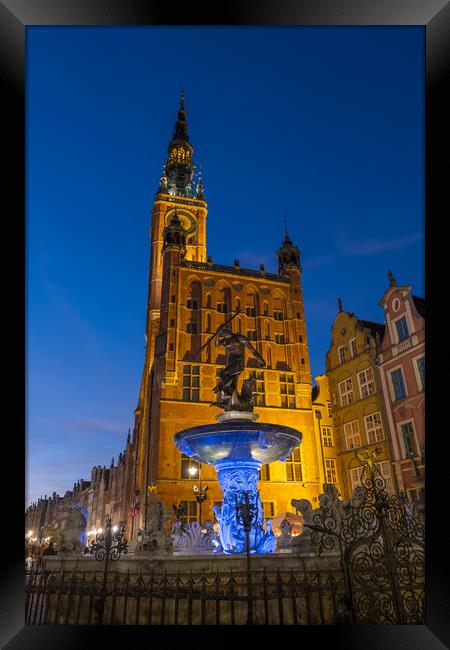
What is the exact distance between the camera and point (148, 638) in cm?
391

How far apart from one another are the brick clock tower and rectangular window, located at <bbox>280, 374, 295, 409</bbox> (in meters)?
0.07

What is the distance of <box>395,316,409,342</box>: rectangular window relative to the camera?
20.2m

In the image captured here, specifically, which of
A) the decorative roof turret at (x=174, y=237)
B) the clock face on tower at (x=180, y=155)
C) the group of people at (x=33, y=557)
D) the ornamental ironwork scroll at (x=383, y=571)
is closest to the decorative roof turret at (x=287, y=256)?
the decorative roof turret at (x=174, y=237)

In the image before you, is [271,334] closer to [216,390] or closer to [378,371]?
[378,371]

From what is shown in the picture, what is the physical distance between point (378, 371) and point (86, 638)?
66.4 feet

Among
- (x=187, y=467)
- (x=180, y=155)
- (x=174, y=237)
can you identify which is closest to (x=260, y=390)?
(x=187, y=467)

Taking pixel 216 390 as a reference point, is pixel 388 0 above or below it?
above

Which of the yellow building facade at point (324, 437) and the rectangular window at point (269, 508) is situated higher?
the yellow building facade at point (324, 437)

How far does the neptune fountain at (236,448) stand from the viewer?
10195mm

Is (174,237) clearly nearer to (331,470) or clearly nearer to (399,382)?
(399,382)

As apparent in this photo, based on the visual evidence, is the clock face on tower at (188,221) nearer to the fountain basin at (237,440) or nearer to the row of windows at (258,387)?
the row of windows at (258,387)
